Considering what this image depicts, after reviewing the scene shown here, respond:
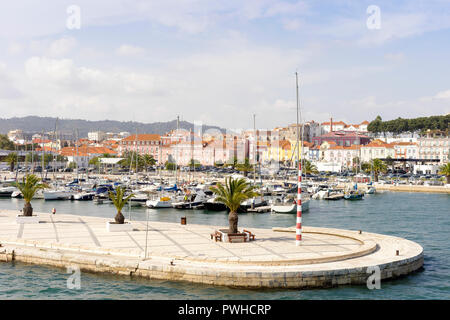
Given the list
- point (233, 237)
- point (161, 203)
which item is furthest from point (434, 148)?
point (233, 237)

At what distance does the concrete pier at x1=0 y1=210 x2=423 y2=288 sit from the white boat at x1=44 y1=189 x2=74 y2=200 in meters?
34.8

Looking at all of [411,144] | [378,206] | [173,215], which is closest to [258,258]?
[173,215]

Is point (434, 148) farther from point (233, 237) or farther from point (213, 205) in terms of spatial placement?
point (233, 237)

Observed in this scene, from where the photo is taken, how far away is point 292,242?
2236 cm

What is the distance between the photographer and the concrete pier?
17359mm

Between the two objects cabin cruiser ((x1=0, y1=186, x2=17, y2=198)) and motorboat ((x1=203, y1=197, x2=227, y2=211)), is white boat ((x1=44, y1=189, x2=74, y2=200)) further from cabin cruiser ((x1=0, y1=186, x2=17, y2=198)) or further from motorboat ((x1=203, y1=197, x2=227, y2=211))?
motorboat ((x1=203, y1=197, x2=227, y2=211))

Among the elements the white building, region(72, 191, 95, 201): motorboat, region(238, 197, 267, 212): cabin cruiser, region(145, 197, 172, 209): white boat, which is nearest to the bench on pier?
region(238, 197, 267, 212): cabin cruiser

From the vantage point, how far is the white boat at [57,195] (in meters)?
58.9

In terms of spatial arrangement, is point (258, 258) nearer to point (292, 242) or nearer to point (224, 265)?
point (224, 265)

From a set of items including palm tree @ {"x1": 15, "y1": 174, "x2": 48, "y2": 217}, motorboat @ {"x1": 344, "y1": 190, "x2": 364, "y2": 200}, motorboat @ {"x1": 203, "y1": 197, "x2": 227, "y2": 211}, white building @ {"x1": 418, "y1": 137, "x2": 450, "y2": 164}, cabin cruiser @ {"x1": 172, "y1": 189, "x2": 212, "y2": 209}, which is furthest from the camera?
white building @ {"x1": 418, "y1": 137, "x2": 450, "y2": 164}

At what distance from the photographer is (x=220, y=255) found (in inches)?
754

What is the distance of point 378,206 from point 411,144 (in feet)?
272

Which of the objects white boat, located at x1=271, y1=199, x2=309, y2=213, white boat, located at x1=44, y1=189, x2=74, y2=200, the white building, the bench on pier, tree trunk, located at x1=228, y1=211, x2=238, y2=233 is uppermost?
the white building

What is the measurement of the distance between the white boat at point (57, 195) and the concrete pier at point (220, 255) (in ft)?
114
